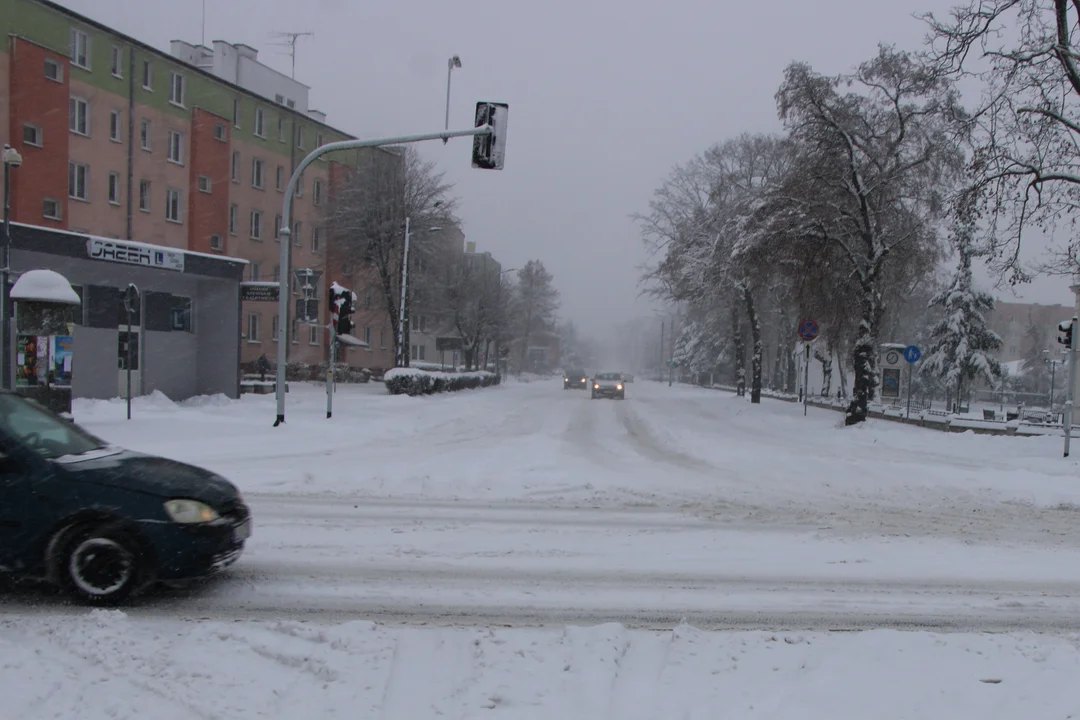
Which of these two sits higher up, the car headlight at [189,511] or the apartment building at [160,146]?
the apartment building at [160,146]

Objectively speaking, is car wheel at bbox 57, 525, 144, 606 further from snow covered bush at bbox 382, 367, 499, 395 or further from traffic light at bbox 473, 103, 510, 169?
snow covered bush at bbox 382, 367, 499, 395

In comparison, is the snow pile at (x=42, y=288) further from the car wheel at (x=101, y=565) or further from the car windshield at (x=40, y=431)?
the car wheel at (x=101, y=565)

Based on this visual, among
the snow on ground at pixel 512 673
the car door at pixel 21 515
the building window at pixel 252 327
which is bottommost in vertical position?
the snow on ground at pixel 512 673

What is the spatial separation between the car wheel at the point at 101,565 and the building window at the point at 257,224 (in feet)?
146

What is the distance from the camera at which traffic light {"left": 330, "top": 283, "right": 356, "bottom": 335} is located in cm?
2095

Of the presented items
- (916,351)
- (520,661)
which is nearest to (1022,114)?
(916,351)

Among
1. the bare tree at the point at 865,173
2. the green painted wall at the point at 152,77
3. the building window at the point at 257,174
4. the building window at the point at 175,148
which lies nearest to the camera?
the bare tree at the point at 865,173

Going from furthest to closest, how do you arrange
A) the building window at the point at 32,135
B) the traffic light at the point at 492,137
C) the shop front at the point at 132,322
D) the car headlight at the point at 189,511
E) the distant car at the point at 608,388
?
the distant car at the point at 608,388, the building window at the point at 32,135, the shop front at the point at 132,322, the traffic light at the point at 492,137, the car headlight at the point at 189,511

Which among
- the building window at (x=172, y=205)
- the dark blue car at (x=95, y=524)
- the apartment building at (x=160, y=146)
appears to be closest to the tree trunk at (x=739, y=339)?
the apartment building at (x=160, y=146)

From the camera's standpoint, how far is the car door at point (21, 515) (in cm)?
551

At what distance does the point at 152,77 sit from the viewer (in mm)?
39094

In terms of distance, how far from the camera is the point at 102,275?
2344cm

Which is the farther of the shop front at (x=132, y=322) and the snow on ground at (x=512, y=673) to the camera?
the shop front at (x=132, y=322)

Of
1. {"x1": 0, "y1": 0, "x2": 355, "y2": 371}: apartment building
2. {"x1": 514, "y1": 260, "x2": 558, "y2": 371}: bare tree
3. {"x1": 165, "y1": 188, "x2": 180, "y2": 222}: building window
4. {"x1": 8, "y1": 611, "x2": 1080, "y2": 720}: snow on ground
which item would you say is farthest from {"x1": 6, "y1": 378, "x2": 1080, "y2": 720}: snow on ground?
{"x1": 514, "y1": 260, "x2": 558, "y2": 371}: bare tree
